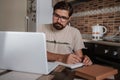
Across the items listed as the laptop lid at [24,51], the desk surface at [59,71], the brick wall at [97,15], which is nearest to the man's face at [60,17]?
the desk surface at [59,71]

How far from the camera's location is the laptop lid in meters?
1.03

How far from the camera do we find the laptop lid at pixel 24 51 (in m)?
1.03

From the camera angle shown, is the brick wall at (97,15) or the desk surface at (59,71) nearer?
the desk surface at (59,71)

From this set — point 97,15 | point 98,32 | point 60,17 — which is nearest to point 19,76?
point 60,17

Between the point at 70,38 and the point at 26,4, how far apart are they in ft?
9.73

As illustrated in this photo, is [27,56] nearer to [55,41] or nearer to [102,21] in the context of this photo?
[55,41]

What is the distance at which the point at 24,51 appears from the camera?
109 cm

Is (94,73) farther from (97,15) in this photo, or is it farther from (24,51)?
(97,15)

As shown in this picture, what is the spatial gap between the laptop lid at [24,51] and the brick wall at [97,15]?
1.90 metres

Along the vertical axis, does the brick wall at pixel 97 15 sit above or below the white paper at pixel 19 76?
above

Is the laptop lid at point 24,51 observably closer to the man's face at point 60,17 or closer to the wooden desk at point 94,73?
the wooden desk at point 94,73

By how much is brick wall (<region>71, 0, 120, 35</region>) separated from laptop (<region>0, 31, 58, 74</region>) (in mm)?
1850

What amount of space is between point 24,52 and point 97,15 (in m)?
2.18

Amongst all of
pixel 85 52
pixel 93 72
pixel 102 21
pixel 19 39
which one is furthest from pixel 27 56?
pixel 102 21
